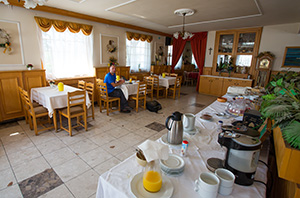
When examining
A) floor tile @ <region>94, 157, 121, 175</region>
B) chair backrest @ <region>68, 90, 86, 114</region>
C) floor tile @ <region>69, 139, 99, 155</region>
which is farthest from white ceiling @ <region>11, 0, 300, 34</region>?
floor tile @ <region>94, 157, 121, 175</region>

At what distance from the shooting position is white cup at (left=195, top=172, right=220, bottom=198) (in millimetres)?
824

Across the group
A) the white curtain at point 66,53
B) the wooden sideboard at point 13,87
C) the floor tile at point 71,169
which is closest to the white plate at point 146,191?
the floor tile at point 71,169

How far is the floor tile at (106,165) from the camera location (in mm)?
2158

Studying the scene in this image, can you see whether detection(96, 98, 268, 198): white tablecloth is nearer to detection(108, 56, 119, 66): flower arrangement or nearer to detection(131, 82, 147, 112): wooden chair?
detection(131, 82, 147, 112): wooden chair

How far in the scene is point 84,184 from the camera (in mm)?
1915

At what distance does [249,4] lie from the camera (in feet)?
11.4

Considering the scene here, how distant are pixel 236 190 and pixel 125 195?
2.12 ft

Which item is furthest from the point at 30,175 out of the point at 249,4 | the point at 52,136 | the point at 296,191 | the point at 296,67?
the point at 296,67

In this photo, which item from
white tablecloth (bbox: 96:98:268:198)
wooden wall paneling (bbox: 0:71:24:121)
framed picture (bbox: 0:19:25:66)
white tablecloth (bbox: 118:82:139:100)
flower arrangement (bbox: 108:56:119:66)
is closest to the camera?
white tablecloth (bbox: 96:98:268:198)

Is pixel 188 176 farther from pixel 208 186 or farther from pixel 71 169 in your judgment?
pixel 71 169

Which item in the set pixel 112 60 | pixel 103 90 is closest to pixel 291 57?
pixel 112 60

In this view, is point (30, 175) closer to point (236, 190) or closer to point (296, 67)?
point (236, 190)

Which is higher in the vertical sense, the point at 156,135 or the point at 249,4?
the point at 249,4

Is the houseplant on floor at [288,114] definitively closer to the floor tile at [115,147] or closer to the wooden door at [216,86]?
the floor tile at [115,147]
